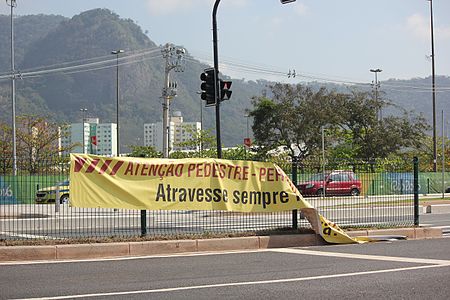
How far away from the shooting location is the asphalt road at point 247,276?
337 inches

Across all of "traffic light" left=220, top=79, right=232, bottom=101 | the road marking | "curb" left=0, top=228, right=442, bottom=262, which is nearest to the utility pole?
"traffic light" left=220, top=79, right=232, bottom=101

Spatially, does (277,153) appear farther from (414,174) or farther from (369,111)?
(414,174)

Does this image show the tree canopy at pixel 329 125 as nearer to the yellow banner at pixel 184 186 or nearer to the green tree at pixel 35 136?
the green tree at pixel 35 136

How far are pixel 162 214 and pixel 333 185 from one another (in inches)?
227

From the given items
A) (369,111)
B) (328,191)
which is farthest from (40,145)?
(328,191)


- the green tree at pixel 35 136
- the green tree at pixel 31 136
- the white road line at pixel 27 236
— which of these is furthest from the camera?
the green tree at pixel 35 136

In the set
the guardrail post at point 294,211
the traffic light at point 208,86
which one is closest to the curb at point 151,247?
the guardrail post at point 294,211

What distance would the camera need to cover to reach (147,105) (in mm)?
198500

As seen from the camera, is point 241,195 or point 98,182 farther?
point 241,195

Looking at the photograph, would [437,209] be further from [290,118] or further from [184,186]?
[290,118]

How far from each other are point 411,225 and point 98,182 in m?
7.94

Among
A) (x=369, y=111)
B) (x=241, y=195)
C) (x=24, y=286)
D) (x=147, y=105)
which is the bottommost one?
(x=24, y=286)

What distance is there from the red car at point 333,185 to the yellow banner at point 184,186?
104 cm

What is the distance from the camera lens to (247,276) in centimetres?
996
